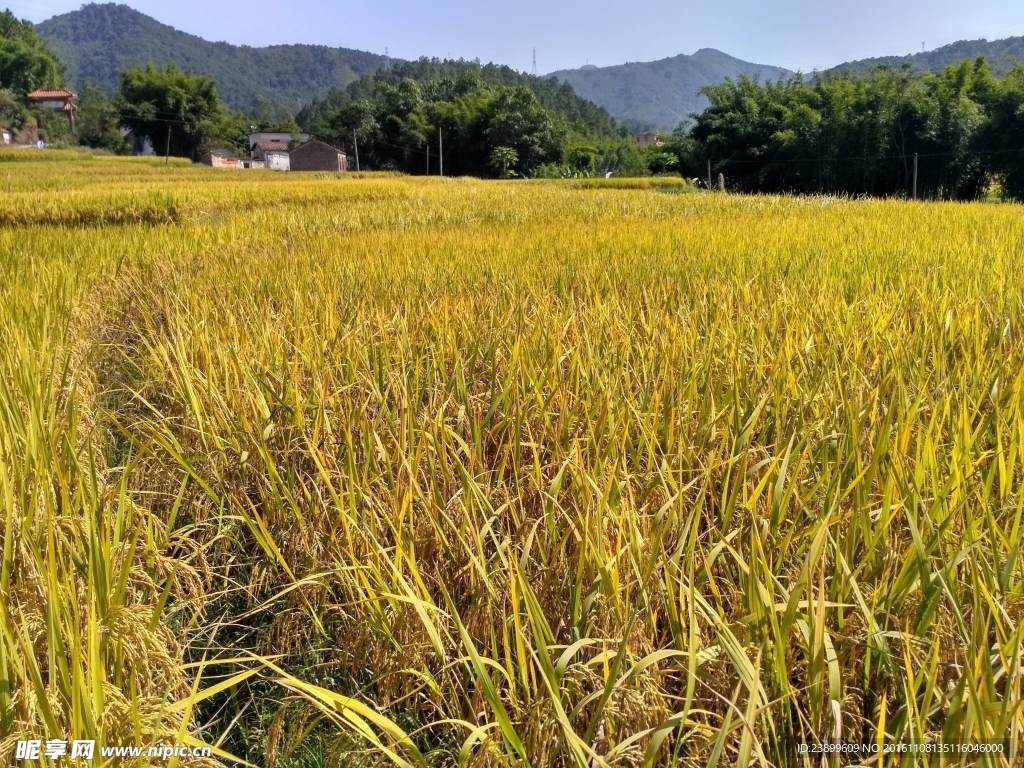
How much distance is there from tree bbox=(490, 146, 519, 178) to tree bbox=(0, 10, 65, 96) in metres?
42.0

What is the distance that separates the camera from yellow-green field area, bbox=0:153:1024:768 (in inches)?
27.8

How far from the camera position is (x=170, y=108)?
151 feet

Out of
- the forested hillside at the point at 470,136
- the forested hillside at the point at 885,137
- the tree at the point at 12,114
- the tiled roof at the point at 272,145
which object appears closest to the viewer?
the forested hillside at the point at 885,137

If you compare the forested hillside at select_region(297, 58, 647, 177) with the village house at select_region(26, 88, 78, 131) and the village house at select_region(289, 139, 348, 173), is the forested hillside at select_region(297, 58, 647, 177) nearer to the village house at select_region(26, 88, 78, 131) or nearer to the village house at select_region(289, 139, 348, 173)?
the village house at select_region(289, 139, 348, 173)

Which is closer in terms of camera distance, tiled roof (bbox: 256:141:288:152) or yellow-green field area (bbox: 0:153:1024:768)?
yellow-green field area (bbox: 0:153:1024:768)

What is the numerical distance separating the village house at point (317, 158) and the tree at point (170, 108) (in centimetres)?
664

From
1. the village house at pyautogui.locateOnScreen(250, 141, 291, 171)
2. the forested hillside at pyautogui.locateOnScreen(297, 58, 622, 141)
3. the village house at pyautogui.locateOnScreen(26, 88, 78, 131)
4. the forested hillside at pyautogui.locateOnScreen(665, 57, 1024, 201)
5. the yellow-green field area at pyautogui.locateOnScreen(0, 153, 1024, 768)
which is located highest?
the forested hillside at pyautogui.locateOnScreen(297, 58, 622, 141)

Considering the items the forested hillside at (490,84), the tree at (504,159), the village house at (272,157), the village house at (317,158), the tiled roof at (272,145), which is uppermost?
the forested hillside at (490,84)

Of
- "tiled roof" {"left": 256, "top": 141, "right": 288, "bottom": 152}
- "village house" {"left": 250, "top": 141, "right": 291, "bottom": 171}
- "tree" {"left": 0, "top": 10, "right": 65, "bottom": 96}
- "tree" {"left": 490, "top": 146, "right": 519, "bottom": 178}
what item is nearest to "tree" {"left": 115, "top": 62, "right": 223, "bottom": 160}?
"village house" {"left": 250, "top": 141, "right": 291, "bottom": 171}

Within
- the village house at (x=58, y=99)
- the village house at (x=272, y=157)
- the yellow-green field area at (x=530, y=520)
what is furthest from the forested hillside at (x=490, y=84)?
the yellow-green field area at (x=530, y=520)

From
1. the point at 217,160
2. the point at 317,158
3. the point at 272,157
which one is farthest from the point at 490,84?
the point at 217,160

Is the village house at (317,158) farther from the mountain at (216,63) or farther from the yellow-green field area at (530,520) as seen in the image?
the mountain at (216,63)

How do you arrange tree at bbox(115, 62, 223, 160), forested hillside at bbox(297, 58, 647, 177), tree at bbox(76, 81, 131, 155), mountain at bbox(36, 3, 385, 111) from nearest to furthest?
1. forested hillside at bbox(297, 58, 647, 177)
2. tree at bbox(115, 62, 223, 160)
3. tree at bbox(76, 81, 131, 155)
4. mountain at bbox(36, 3, 385, 111)

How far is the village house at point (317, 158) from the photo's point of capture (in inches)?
1873
